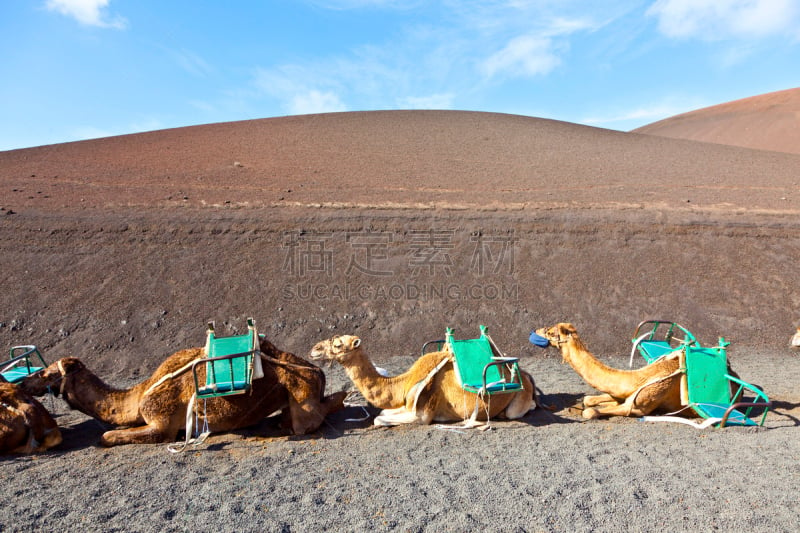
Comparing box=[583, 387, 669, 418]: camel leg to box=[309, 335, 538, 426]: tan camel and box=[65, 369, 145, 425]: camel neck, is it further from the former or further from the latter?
box=[65, 369, 145, 425]: camel neck

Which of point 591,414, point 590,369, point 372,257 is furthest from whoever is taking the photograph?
point 372,257

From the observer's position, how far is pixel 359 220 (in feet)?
52.2

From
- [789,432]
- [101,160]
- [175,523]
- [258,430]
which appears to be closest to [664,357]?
[789,432]

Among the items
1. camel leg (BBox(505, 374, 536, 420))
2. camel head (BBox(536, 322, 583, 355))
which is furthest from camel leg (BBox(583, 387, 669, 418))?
camel head (BBox(536, 322, 583, 355))

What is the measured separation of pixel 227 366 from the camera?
5.77 metres

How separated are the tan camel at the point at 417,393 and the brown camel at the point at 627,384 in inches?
40.7

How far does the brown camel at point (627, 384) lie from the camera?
6.15 meters

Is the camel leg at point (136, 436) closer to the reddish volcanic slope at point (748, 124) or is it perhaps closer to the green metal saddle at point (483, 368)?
the green metal saddle at point (483, 368)

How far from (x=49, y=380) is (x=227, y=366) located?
6.58 feet

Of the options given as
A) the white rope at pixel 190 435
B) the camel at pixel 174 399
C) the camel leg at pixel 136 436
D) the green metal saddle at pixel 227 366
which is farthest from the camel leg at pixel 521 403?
the camel leg at pixel 136 436

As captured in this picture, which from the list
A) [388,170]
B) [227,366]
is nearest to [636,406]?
[227,366]

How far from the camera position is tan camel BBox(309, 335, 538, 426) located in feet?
19.8

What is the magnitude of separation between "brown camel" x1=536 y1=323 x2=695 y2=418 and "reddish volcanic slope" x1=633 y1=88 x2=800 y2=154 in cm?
6573

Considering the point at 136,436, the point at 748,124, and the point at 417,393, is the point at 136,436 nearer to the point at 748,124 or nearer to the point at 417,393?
the point at 417,393
